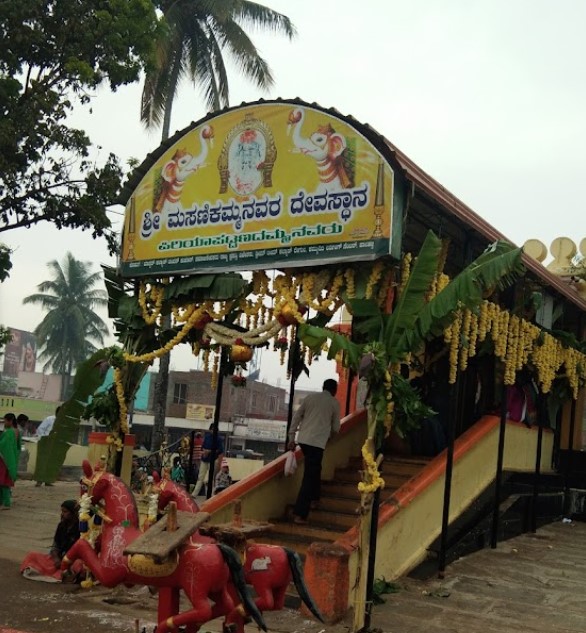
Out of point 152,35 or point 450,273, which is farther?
point 152,35

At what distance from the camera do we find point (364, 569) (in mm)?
7473

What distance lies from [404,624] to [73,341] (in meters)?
53.1

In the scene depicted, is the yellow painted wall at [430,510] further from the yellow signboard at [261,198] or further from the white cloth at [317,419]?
the yellow signboard at [261,198]

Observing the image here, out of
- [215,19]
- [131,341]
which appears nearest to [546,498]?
[131,341]

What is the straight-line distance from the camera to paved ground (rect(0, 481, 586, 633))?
687 centimetres

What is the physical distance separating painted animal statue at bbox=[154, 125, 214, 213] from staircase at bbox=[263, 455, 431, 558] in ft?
12.5

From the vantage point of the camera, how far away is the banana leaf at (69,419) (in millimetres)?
9359

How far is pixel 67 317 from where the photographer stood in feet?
186

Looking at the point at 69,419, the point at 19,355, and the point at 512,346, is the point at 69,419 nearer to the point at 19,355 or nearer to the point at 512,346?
the point at 512,346

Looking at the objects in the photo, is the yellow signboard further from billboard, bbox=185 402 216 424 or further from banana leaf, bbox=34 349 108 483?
billboard, bbox=185 402 216 424

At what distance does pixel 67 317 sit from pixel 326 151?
170 ft

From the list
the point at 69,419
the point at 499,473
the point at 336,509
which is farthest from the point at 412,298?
the point at 69,419

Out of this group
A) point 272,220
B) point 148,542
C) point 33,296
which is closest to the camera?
point 148,542

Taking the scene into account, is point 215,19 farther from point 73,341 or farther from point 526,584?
point 73,341
